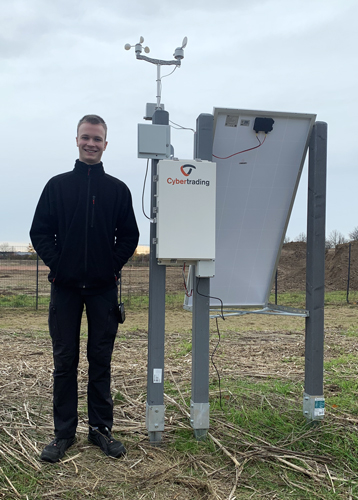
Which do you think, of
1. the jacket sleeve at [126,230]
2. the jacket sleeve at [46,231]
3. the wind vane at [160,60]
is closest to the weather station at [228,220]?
the jacket sleeve at [126,230]

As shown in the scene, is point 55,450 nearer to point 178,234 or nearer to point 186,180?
point 178,234

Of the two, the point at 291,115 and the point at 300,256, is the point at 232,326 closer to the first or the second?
the point at 291,115

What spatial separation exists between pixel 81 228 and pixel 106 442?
1569mm

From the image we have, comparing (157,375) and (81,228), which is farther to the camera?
(157,375)

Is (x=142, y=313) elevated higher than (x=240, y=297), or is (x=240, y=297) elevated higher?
(x=240, y=297)

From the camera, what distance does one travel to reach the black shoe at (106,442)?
127 inches

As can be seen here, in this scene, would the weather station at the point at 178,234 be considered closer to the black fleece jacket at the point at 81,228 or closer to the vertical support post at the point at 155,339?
the vertical support post at the point at 155,339

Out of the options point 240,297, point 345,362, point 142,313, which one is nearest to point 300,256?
point 142,313

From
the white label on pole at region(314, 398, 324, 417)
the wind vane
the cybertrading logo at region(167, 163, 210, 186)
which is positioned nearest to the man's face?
the cybertrading logo at region(167, 163, 210, 186)

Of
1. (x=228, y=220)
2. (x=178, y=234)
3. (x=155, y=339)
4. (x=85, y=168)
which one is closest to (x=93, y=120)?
(x=85, y=168)

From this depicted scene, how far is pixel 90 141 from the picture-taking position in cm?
346

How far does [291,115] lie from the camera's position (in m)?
3.66

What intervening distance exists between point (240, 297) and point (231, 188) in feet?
3.29

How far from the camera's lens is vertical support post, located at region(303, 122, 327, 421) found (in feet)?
12.4
